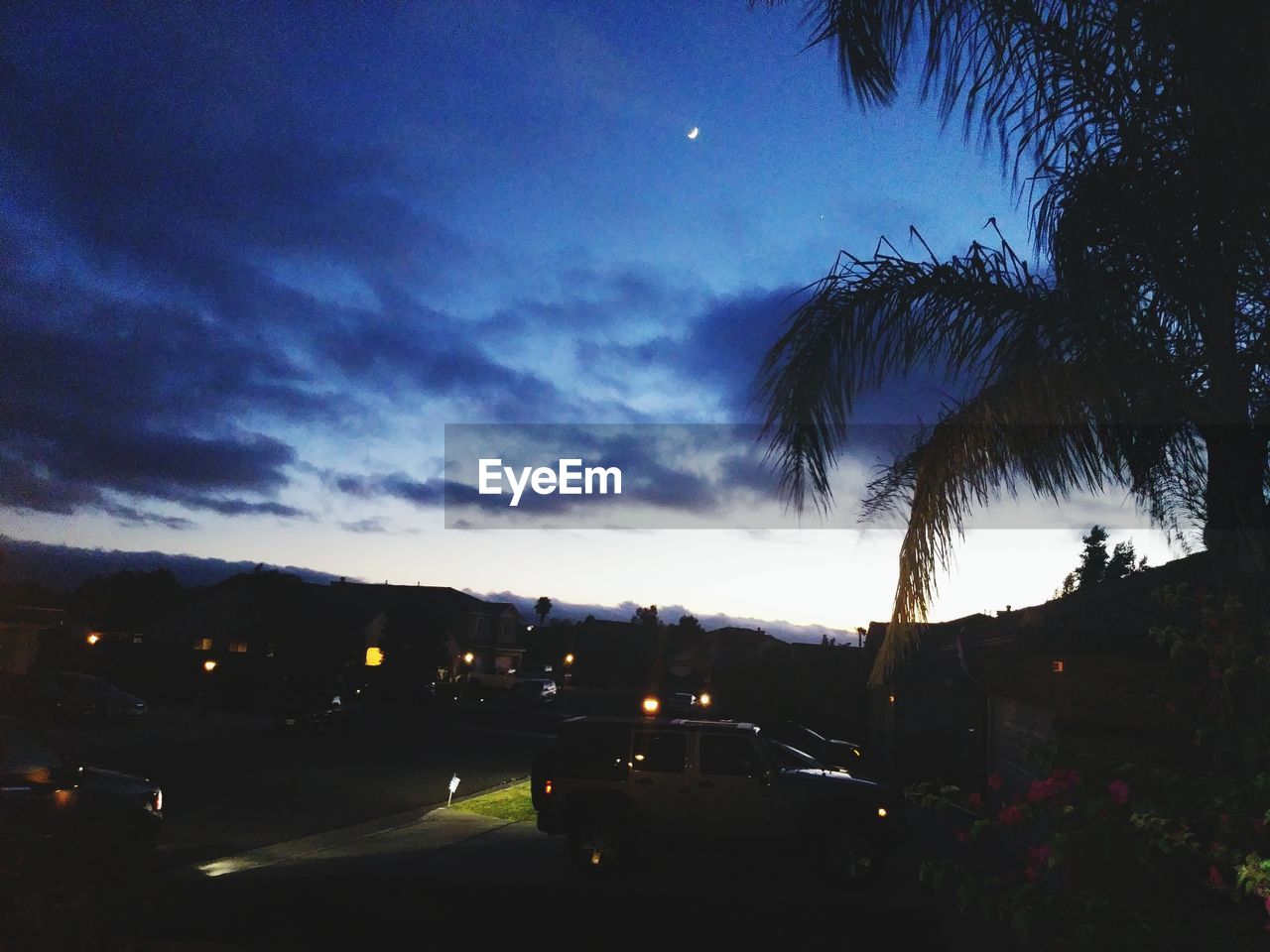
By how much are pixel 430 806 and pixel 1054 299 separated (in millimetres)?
16437

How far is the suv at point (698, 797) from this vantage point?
12.6m

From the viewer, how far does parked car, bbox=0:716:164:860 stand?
32.9 ft

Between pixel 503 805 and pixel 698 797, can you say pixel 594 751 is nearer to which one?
pixel 698 797

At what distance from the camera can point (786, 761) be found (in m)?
15.2

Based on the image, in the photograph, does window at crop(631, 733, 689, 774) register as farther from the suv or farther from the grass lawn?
the grass lawn

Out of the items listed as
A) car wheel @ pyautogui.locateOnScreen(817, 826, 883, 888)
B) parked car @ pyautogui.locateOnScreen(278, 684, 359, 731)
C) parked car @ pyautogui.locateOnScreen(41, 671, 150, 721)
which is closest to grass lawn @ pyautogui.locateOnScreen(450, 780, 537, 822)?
car wheel @ pyautogui.locateOnScreen(817, 826, 883, 888)

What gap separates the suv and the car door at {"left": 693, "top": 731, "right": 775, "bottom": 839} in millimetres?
12

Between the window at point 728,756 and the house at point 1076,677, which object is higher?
the house at point 1076,677

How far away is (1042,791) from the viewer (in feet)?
15.0

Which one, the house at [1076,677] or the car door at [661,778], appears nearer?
the house at [1076,677]

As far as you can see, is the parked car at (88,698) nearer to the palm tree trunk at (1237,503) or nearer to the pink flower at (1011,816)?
the pink flower at (1011,816)

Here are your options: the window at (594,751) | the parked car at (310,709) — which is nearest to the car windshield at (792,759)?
the window at (594,751)

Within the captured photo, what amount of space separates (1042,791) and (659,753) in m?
9.09

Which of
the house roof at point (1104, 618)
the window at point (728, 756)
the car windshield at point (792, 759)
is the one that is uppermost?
the house roof at point (1104, 618)
